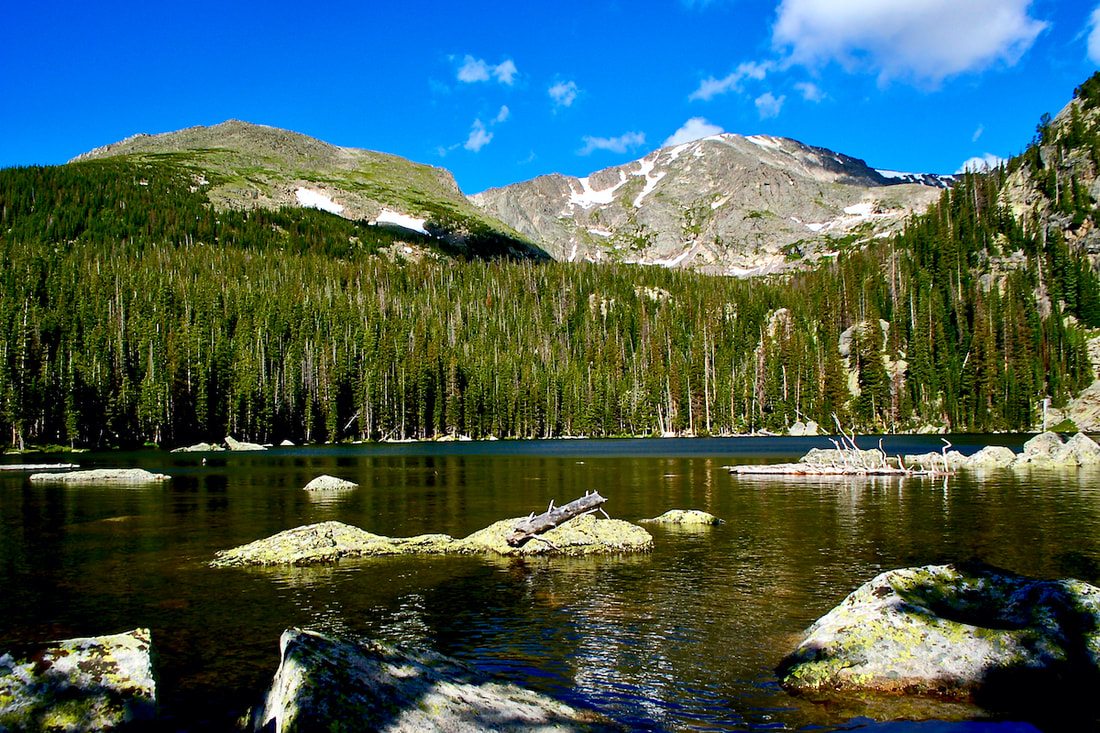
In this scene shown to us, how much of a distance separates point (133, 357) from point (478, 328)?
82.3 meters

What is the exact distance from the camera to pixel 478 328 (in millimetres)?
175125

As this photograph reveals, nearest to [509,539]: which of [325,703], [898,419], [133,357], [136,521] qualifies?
[325,703]

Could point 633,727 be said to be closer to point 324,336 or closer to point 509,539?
point 509,539

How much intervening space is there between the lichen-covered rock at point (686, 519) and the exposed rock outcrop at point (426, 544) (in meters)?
4.26

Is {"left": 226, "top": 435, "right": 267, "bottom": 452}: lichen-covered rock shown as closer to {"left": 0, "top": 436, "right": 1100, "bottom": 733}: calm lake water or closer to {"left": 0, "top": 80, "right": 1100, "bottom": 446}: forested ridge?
{"left": 0, "top": 80, "right": 1100, "bottom": 446}: forested ridge

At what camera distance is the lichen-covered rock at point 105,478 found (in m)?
45.9

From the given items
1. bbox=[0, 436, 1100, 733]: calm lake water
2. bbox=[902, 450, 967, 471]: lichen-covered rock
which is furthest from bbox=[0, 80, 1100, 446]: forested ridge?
bbox=[0, 436, 1100, 733]: calm lake water

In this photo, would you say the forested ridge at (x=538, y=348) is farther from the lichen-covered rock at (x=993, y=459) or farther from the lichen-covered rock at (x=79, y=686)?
the lichen-covered rock at (x=79, y=686)

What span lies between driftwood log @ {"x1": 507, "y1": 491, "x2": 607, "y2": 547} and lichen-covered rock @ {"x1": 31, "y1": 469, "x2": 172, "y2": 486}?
35587 mm

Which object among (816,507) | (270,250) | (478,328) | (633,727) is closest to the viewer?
(633,727)

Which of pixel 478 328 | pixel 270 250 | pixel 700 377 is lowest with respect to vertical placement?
pixel 700 377

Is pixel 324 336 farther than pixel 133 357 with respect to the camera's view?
Yes

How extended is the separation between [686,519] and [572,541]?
6.67m

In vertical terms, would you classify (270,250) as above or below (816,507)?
above
